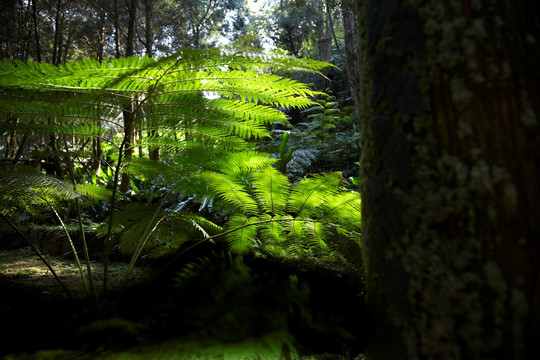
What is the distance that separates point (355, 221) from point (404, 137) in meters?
0.92

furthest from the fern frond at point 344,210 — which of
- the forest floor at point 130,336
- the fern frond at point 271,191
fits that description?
the forest floor at point 130,336

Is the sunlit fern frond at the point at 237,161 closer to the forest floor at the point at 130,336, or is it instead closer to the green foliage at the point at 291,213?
the green foliage at the point at 291,213

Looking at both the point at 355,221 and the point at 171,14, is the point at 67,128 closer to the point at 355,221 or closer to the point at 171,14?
the point at 355,221

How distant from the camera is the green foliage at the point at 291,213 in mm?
1426

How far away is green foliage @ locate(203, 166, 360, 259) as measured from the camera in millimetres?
1426

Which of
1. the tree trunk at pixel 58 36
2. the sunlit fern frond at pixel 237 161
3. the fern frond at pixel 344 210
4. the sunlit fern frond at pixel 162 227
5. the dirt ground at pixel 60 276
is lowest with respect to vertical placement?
the dirt ground at pixel 60 276

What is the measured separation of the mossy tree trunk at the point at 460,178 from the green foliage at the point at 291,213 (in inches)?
33.2

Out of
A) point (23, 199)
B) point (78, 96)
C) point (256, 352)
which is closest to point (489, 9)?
point (256, 352)

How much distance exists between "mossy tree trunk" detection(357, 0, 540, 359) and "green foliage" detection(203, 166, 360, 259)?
84 cm

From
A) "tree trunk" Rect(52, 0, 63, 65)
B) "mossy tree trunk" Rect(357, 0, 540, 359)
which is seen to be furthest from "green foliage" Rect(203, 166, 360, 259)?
"tree trunk" Rect(52, 0, 63, 65)

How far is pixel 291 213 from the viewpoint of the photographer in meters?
1.64

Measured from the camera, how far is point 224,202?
164cm

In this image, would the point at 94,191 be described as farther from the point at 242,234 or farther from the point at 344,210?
the point at 344,210

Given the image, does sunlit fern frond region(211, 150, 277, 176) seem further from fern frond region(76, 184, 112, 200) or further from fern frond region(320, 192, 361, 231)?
fern frond region(76, 184, 112, 200)
